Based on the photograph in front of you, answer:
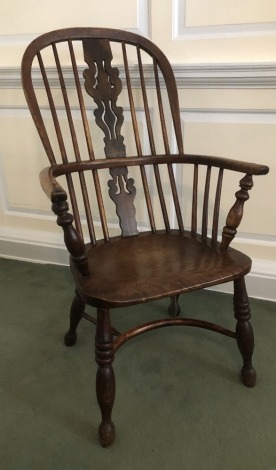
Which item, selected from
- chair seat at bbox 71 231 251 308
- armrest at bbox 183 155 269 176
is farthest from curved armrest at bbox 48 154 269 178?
chair seat at bbox 71 231 251 308

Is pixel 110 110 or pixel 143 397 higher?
pixel 110 110

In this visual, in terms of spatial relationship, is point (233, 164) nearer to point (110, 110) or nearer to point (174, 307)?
point (110, 110)

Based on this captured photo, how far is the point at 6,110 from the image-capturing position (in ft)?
5.40

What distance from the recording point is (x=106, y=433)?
36.6 inches

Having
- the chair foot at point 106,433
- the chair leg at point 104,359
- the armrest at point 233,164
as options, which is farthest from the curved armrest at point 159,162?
the chair foot at point 106,433

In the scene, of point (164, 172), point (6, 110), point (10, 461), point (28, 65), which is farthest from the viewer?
point (6, 110)

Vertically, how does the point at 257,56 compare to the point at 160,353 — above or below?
above

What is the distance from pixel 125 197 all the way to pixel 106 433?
698 millimetres

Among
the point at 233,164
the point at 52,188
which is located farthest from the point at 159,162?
the point at 52,188

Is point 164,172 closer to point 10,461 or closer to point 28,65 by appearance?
point 28,65

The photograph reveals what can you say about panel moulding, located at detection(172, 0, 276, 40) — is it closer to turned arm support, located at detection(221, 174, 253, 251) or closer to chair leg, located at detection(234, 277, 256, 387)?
turned arm support, located at detection(221, 174, 253, 251)

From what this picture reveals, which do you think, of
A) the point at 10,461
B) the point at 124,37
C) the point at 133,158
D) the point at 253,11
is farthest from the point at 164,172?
the point at 10,461

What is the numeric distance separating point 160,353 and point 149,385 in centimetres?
15

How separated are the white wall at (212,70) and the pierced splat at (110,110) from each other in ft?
0.93
